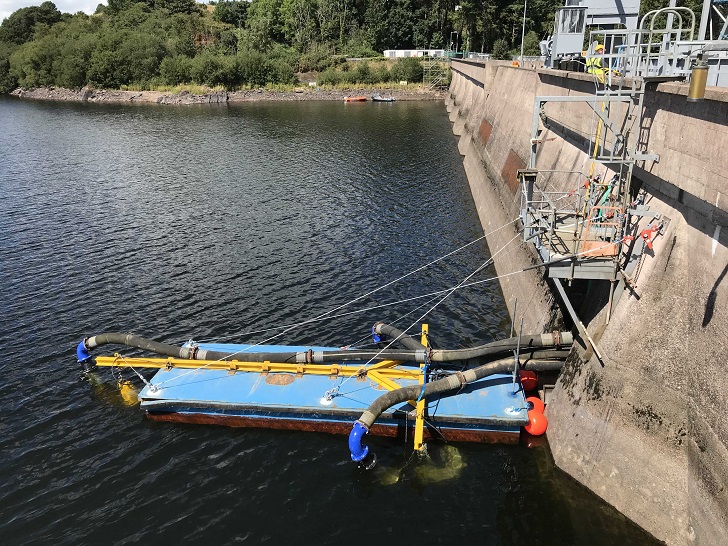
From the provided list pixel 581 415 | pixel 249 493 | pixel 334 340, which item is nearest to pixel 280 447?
pixel 249 493

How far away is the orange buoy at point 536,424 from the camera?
16562mm

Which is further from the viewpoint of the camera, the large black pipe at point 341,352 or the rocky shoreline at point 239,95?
the rocky shoreline at point 239,95

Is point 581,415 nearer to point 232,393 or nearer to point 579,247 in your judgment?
point 579,247

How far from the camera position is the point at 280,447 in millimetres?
17109

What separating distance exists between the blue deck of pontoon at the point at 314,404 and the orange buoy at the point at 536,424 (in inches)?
16.0

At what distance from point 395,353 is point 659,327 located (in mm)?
8446

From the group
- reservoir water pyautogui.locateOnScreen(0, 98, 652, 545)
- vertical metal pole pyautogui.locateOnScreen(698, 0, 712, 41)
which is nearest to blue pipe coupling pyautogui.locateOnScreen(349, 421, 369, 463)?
reservoir water pyautogui.locateOnScreen(0, 98, 652, 545)

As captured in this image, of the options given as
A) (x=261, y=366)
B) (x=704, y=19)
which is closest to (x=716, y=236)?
(x=704, y=19)

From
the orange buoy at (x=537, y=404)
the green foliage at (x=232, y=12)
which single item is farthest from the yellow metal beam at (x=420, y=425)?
the green foliage at (x=232, y=12)

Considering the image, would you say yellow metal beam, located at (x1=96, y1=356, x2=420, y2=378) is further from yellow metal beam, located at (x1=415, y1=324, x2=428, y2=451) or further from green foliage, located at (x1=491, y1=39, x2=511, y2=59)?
green foliage, located at (x1=491, y1=39, x2=511, y2=59)

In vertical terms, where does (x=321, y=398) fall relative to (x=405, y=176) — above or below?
below

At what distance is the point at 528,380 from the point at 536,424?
5.98ft

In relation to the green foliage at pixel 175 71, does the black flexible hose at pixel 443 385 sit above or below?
below

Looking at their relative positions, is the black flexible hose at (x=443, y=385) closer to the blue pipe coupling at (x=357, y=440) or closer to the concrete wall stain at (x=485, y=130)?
the blue pipe coupling at (x=357, y=440)
